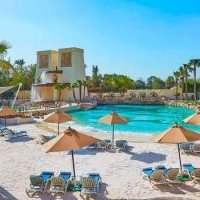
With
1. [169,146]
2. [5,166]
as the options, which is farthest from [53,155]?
[169,146]

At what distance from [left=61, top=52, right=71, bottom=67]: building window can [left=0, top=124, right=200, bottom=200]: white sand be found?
47237mm

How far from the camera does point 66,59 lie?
63094mm

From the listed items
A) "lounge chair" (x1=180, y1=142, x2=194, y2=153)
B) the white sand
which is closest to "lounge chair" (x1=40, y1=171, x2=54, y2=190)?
the white sand

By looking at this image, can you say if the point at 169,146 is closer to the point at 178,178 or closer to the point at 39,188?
the point at 178,178

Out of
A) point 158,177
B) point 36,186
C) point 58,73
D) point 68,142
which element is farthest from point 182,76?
point 36,186

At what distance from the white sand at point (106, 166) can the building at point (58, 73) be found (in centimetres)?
4028

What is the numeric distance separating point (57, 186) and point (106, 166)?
3166 millimetres

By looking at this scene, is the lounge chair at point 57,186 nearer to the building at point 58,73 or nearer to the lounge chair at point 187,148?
the lounge chair at point 187,148

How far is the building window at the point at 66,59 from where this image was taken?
62844 mm

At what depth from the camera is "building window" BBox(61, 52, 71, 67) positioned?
6284 cm

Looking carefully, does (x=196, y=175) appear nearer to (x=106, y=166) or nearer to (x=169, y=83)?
(x=106, y=166)

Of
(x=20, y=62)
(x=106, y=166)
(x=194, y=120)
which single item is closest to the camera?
(x=106, y=166)

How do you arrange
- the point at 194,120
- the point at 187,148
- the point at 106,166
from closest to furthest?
the point at 106,166 → the point at 187,148 → the point at 194,120

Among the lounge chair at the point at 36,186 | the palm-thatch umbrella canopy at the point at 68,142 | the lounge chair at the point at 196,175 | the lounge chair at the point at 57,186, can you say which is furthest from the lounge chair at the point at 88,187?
the lounge chair at the point at 196,175
